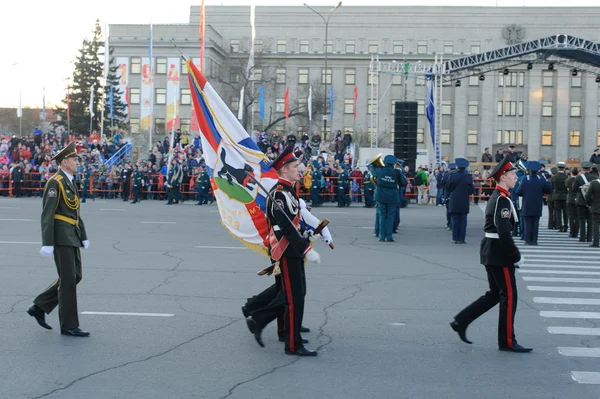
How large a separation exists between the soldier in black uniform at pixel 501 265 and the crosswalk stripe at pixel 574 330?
113 cm

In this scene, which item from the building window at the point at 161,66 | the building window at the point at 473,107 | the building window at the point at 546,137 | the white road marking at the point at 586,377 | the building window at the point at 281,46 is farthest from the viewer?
the building window at the point at 281,46

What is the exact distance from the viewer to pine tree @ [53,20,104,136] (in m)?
75.6

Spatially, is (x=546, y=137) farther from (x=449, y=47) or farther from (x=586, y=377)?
(x=586, y=377)

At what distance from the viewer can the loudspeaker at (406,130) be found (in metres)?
32.0

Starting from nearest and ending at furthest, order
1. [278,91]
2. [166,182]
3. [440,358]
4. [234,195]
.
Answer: [440,358], [234,195], [166,182], [278,91]

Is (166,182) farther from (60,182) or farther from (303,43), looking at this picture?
(303,43)

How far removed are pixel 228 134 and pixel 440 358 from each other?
3.71m

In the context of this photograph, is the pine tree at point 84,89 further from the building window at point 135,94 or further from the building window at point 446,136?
the building window at point 446,136

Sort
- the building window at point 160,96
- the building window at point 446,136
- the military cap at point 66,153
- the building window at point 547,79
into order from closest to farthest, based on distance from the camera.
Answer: the military cap at point 66,153 → the building window at point 547,79 → the building window at point 446,136 → the building window at point 160,96

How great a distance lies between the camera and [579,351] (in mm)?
7953

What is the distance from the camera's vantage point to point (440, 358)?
24.9 feet

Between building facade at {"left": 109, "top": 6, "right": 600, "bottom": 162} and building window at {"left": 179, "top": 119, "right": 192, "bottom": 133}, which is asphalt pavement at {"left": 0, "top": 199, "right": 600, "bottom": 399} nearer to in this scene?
building facade at {"left": 109, "top": 6, "right": 600, "bottom": 162}

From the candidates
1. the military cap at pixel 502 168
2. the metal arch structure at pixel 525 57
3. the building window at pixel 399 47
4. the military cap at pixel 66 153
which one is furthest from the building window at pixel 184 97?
the military cap at pixel 502 168

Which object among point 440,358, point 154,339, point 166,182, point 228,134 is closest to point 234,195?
point 228,134
